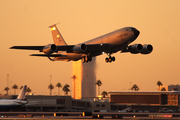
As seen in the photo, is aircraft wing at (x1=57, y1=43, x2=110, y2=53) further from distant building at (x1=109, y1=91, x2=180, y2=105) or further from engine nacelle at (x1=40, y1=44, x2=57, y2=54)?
distant building at (x1=109, y1=91, x2=180, y2=105)

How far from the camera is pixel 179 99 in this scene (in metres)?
173

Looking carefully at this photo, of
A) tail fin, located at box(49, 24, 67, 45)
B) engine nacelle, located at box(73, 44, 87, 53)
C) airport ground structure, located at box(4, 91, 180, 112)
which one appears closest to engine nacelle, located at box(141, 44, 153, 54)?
engine nacelle, located at box(73, 44, 87, 53)

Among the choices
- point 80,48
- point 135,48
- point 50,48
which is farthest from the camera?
point 135,48

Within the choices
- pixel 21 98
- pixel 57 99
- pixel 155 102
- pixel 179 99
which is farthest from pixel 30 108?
pixel 179 99

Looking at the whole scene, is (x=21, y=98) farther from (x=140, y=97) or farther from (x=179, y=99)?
(x=179, y=99)

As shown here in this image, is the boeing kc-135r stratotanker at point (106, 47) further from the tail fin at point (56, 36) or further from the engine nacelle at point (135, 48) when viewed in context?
the tail fin at point (56, 36)

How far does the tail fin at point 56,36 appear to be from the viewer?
81619 millimetres

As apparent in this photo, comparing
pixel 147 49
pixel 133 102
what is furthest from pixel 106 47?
pixel 133 102

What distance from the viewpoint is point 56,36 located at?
273 ft

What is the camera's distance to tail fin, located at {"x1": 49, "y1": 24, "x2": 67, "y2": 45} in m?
81.6

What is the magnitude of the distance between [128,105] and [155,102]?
51.6 ft

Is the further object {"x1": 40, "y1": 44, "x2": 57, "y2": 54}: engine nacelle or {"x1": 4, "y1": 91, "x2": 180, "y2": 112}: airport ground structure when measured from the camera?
{"x1": 4, "y1": 91, "x2": 180, "y2": 112}: airport ground structure

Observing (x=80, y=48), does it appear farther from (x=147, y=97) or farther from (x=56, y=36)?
(x=147, y=97)

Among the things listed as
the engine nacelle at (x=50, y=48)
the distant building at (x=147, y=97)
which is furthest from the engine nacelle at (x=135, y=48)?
the distant building at (x=147, y=97)
